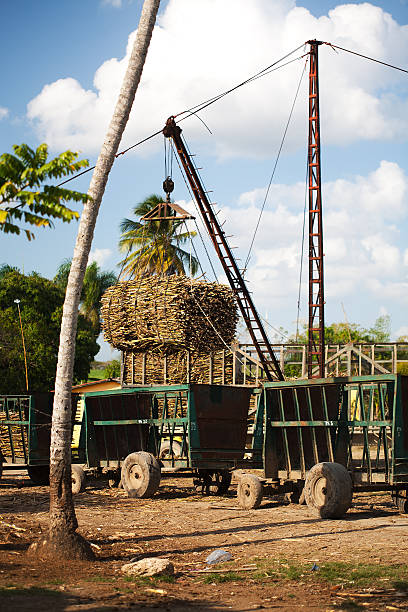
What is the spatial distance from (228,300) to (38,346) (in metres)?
32.1

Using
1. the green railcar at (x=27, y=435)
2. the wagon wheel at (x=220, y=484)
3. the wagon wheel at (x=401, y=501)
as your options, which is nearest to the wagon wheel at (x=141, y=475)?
the wagon wheel at (x=220, y=484)

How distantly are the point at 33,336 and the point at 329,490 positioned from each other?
1642 inches

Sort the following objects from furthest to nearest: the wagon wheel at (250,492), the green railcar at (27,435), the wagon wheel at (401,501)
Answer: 1. the green railcar at (27,435)
2. the wagon wheel at (250,492)
3. the wagon wheel at (401,501)

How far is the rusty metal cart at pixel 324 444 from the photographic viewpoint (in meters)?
12.3

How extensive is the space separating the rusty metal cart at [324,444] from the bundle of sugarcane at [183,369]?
1051 centimetres

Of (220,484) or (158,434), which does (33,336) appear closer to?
(158,434)

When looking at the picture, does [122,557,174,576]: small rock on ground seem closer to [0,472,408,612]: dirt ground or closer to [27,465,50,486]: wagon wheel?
[0,472,408,612]: dirt ground

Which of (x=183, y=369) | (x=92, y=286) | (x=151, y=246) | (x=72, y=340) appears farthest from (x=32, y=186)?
(x=92, y=286)

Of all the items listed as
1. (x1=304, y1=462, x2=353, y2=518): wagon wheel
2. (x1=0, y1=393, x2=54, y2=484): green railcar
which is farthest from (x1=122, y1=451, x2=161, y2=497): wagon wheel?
(x1=304, y1=462, x2=353, y2=518): wagon wheel

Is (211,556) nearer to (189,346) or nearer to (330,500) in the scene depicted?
(330,500)

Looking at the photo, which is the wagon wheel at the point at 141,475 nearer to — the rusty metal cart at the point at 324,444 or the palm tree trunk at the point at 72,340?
the rusty metal cart at the point at 324,444

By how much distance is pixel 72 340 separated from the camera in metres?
9.74

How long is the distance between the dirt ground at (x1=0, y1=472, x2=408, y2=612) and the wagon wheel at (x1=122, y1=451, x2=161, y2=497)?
9.6 inches

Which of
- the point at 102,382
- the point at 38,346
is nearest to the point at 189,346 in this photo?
the point at 102,382
